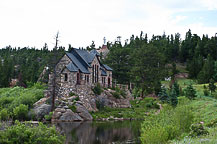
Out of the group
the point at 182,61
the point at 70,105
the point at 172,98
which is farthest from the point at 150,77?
the point at 182,61

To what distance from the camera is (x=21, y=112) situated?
125 feet

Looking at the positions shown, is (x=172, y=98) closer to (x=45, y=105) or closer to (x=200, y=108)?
(x=200, y=108)

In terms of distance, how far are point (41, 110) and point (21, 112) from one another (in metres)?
2.85

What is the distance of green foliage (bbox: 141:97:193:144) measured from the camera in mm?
18727

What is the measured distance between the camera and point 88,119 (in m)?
41.5

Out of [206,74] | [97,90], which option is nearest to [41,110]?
[97,90]

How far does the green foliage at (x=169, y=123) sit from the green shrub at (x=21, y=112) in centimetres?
2130

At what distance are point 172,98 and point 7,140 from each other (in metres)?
39.5

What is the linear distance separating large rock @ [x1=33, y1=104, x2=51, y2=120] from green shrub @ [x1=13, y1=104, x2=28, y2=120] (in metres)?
1.47

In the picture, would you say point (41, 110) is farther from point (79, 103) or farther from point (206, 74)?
point (206, 74)

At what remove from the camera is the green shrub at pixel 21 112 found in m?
37.9

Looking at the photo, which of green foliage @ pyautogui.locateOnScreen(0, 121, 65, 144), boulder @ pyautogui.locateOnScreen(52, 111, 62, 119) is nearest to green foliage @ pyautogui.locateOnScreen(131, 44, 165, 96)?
boulder @ pyautogui.locateOnScreen(52, 111, 62, 119)

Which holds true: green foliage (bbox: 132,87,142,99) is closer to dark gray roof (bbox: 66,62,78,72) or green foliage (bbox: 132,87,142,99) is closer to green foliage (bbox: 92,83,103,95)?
green foliage (bbox: 92,83,103,95)

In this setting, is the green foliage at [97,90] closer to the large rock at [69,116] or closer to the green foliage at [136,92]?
the large rock at [69,116]
